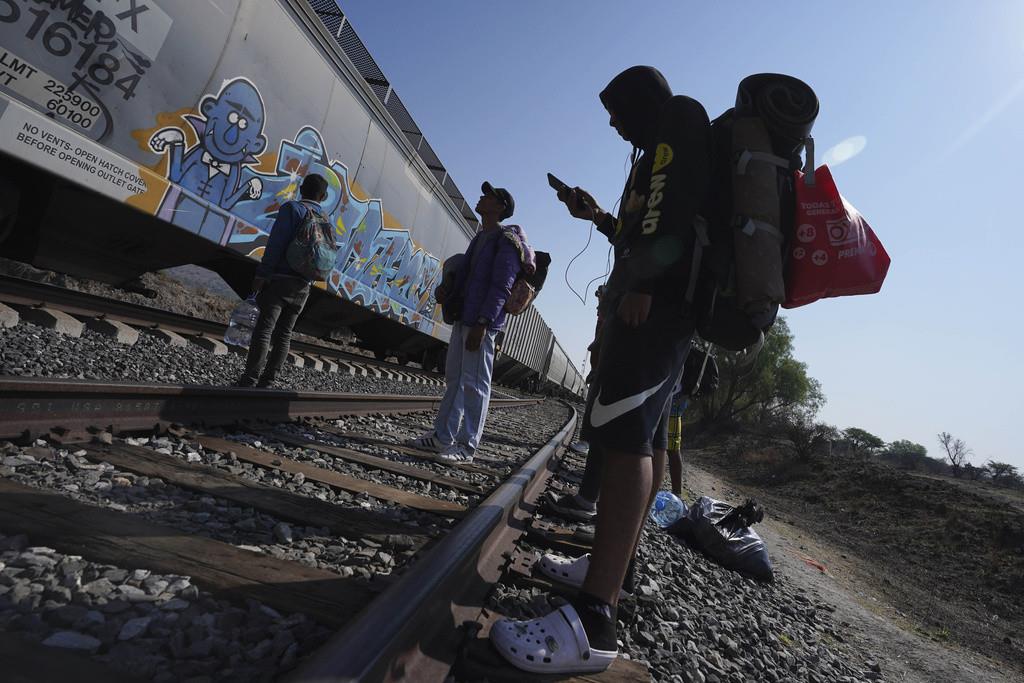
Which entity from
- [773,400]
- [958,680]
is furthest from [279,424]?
[773,400]

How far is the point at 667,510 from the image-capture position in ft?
14.2

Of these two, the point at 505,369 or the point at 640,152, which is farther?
the point at 505,369

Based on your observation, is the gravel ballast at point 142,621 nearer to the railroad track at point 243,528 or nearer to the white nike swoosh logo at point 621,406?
the railroad track at point 243,528

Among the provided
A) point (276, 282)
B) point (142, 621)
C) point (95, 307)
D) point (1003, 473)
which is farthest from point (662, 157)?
point (1003, 473)

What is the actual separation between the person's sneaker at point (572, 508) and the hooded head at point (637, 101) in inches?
79.6

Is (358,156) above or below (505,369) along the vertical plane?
above

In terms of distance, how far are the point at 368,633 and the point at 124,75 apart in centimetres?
504

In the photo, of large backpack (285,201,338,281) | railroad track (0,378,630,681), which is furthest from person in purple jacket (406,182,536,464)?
large backpack (285,201,338,281)

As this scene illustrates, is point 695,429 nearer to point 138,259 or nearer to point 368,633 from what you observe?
point 138,259

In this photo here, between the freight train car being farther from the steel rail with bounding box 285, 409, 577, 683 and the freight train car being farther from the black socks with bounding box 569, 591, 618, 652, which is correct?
the black socks with bounding box 569, 591, 618, 652

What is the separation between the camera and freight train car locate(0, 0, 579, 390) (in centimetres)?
391

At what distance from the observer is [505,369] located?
1869 cm

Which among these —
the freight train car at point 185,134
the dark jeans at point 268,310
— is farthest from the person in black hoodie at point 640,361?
the freight train car at point 185,134

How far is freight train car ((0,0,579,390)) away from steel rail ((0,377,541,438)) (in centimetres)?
238
